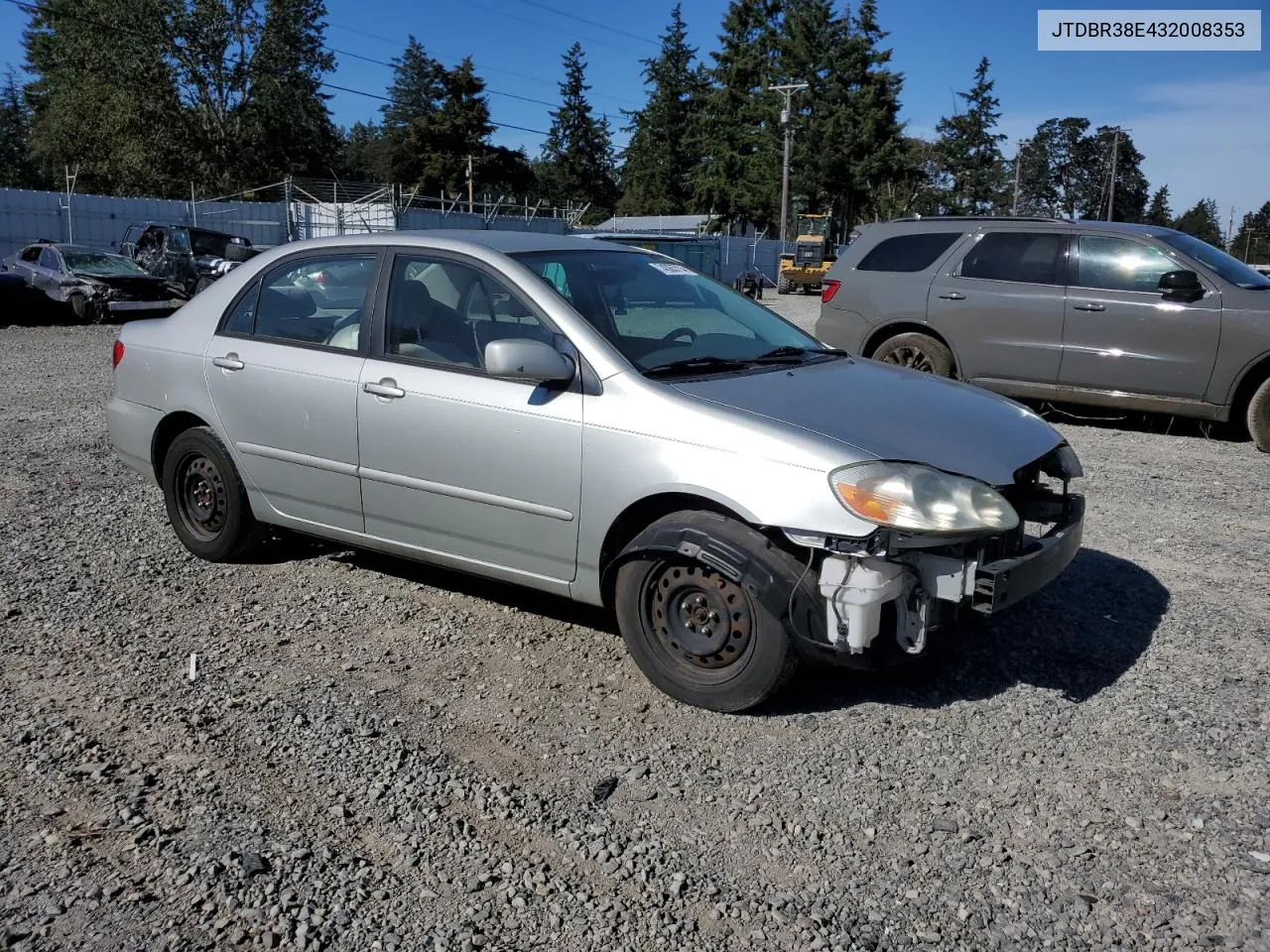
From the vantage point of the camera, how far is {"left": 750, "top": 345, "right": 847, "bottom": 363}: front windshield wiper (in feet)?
14.8

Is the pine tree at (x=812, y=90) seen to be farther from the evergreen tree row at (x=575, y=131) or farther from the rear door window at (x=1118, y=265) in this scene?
the rear door window at (x=1118, y=265)

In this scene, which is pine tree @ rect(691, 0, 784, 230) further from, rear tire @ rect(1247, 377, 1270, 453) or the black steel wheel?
the black steel wheel

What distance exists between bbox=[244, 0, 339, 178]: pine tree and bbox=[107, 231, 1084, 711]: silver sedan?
5370cm

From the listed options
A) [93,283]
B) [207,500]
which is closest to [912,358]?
[207,500]

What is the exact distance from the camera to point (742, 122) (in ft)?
242

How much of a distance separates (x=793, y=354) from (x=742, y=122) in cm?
7335

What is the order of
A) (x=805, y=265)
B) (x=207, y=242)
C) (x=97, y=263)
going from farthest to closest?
(x=805, y=265) → (x=207, y=242) → (x=97, y=263)

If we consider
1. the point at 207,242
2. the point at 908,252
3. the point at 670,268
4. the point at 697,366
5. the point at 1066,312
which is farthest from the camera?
the point at 207,242

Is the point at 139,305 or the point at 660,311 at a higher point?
the point at 660,311

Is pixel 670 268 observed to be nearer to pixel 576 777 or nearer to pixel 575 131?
pixel 576 777

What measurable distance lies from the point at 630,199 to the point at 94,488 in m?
83.1

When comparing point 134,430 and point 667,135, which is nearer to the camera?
point 134,430

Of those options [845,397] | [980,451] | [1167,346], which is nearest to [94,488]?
[845,397]

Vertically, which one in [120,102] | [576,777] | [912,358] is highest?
[120,102]
